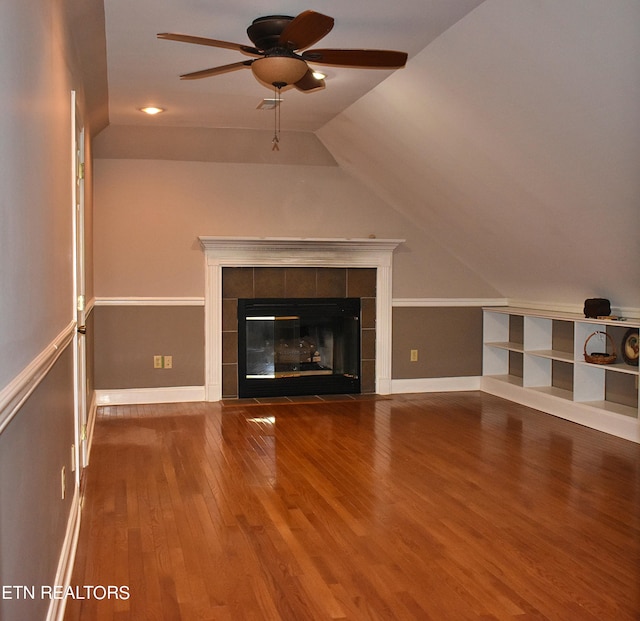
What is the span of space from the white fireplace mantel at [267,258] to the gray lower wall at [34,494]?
3.47 m

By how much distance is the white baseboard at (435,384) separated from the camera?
22.9ft

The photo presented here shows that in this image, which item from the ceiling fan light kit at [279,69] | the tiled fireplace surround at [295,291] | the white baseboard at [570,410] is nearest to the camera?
the ceiling fan light kit at [279,69]

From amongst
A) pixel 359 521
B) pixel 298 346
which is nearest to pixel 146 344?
pixel 298 346

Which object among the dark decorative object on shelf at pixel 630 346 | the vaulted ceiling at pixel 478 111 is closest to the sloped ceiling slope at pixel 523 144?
the vaulted ceiling at pixel 478 111

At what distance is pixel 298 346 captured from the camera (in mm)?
6848

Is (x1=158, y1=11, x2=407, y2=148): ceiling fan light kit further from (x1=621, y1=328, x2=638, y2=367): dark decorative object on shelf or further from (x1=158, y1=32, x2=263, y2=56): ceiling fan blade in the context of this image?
(x1=621, y1=328, x2=638, y2=367): dark decorative object on shelf

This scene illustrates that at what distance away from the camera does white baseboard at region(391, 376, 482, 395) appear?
6.98 metres

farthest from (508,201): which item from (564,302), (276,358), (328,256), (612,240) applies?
(276,358)

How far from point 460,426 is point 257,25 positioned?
333cm

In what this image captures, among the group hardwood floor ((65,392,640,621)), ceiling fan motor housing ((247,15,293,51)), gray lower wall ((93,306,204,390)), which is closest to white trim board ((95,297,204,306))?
gray lower wall ((93,306,204,390))

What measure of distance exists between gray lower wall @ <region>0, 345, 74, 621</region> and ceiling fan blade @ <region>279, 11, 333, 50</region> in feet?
5.33

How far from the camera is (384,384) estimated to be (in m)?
6.91

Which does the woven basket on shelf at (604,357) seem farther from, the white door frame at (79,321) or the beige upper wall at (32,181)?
the beige upper wall at (32,181)

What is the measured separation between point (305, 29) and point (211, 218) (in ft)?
12.1
